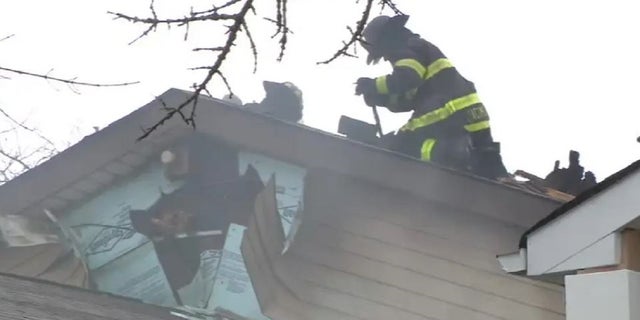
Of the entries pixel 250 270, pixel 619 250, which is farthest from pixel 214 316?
pixel 619 250

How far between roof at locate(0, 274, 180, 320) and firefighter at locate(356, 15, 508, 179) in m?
2.07

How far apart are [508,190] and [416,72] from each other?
1066mm

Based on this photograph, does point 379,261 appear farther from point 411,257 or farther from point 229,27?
point 229,27

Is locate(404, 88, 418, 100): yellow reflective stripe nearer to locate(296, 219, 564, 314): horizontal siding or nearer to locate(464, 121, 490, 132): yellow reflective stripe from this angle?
locate(464, 121, 490, 132): yellow reflective stripe

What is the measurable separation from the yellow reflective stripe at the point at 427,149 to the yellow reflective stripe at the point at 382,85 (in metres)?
0.45

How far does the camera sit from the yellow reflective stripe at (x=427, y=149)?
7.39 m

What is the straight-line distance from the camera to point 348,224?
279 inches

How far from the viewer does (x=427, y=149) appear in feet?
24.3

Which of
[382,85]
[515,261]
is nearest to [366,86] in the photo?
[382,85]

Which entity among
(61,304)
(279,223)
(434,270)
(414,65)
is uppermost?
(414,65)

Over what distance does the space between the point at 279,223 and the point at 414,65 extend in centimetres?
140

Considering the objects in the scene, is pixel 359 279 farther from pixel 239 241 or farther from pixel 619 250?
pixel 619 250

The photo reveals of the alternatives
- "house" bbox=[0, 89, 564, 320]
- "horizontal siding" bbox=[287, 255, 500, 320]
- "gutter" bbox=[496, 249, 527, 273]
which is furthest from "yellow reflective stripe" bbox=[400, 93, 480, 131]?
"gutter" bbox=[496, 249, 527, 273]

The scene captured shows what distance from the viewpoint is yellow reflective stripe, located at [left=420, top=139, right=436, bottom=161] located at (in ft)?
24.2
